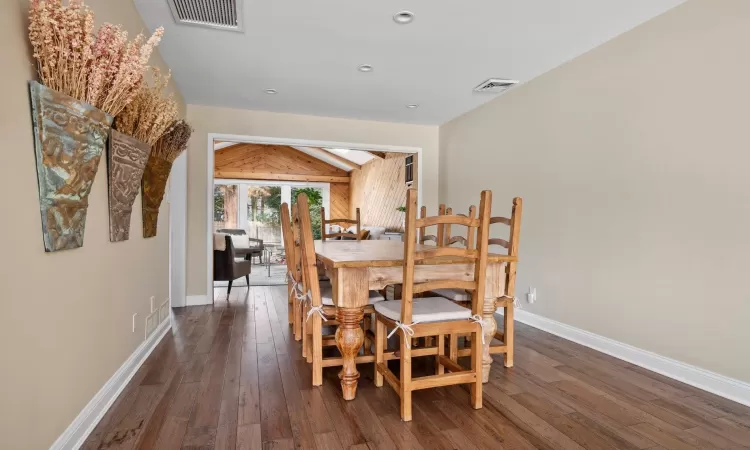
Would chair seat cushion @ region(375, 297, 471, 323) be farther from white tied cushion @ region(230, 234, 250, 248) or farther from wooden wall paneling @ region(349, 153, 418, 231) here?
wooden wall paneling @ region(349, 153, 418, 231)

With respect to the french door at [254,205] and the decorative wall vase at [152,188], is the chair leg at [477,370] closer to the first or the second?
the decorative wall vase at [152,188]

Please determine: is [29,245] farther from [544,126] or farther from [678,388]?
[544,126]

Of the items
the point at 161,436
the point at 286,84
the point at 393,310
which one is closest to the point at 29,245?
the point at 161,436

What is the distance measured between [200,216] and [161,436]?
3316mm

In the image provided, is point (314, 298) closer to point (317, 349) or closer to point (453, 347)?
point (317, 349)

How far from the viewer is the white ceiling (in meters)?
2.59

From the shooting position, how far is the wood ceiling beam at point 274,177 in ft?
33.4

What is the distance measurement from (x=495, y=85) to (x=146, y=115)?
3106mm

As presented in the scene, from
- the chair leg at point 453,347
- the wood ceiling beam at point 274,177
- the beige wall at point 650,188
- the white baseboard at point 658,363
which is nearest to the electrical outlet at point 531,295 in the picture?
the beige wall at point 650,188

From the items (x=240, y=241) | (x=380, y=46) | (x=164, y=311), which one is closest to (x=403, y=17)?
(x=380, y=46)

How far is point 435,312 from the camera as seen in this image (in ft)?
6.93

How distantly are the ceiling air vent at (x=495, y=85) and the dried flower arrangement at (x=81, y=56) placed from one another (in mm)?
3077

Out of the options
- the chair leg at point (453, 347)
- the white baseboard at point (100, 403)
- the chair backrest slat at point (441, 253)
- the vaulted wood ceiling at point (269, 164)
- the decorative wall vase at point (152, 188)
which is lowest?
the white baseboard at point (100, 403)

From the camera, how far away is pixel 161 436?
1.81m
